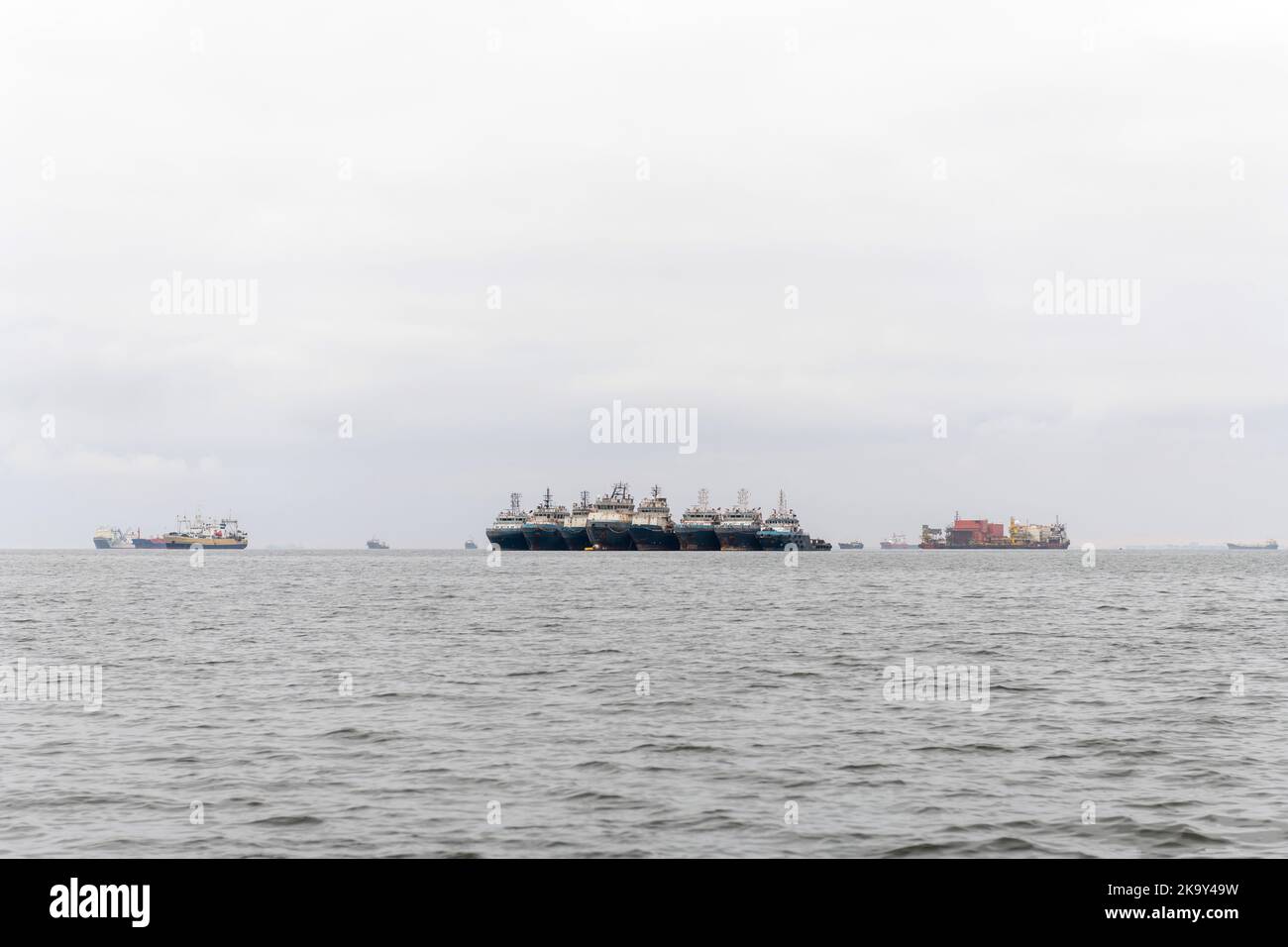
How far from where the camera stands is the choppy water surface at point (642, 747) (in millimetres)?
16219

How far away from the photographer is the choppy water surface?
16.2m

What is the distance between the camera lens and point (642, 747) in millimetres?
23078

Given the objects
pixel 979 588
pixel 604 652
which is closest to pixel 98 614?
pixel 604 652

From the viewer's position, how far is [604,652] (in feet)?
143

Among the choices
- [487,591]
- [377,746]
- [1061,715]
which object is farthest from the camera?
[487,591]
